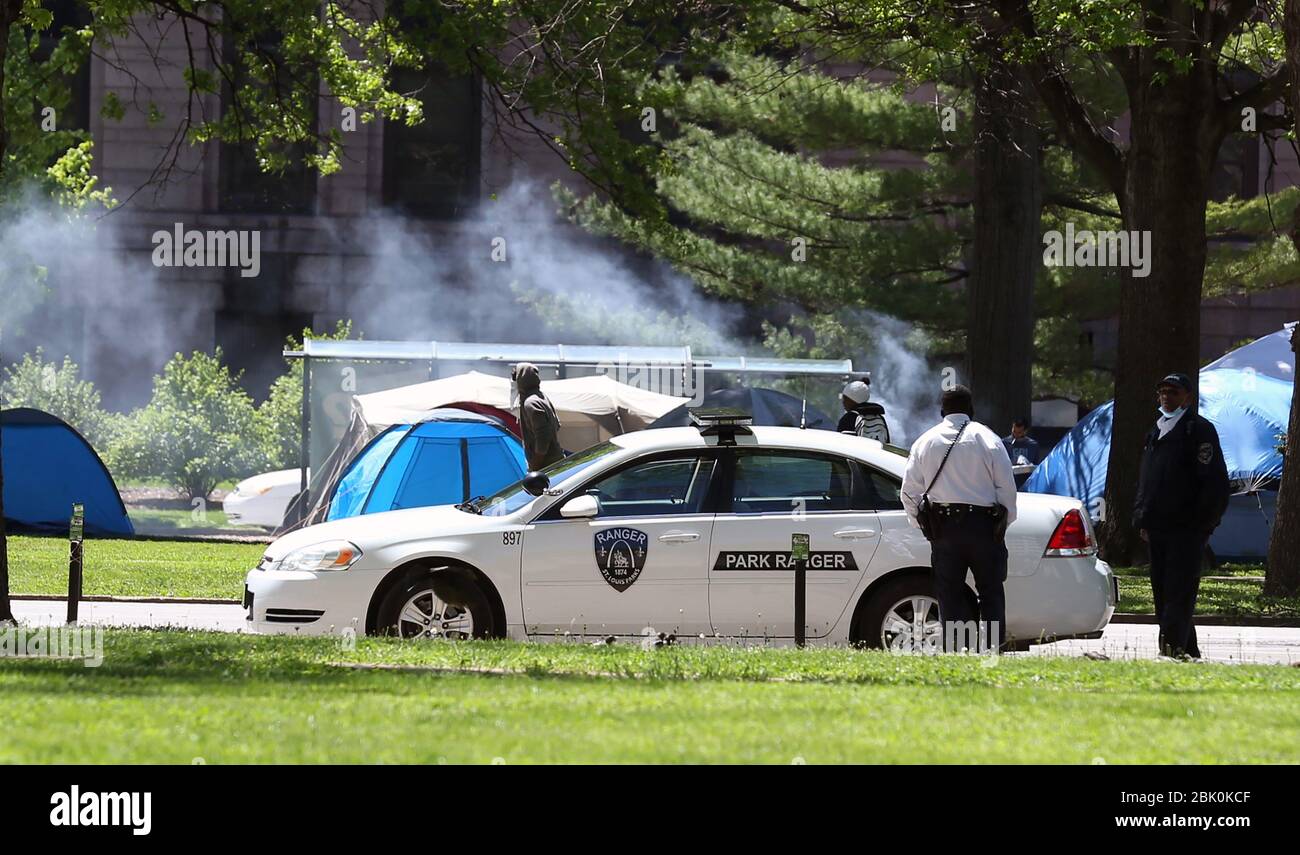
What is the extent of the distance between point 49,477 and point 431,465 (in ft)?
20.8

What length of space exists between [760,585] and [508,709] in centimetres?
379

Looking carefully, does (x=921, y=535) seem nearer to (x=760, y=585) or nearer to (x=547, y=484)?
(x=760, y=585)

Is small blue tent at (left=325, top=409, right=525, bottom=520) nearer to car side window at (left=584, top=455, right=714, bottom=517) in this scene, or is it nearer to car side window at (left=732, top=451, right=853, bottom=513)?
car side window at (left=584, top=455, right=714, bottom=517)

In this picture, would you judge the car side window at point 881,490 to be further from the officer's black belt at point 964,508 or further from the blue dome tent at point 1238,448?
the blue dome tent at point 1238,448

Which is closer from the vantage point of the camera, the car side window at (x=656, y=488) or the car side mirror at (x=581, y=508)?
the car side mirror at (x=581, y=508)

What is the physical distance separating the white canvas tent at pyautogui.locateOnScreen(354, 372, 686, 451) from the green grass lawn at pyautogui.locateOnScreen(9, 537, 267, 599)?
8.40ft

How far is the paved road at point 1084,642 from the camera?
1167 cm

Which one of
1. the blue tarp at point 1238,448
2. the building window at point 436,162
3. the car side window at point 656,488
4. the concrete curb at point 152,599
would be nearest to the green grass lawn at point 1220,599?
the blue tarp at point 1238,448

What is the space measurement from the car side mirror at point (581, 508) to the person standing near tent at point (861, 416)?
376cm

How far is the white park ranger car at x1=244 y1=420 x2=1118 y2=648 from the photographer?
402 inches

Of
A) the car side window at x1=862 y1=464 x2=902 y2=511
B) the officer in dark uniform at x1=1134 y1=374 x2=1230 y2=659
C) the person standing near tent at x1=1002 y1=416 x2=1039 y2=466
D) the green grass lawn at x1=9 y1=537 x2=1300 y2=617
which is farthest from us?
the person standing near tent at x1=1002 y1=416 x2=1039 y2=466

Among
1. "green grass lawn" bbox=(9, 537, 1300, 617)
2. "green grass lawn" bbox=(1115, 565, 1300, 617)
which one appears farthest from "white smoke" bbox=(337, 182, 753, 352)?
"green grass lawn" bbox=(1115, 565, 1300, 617)

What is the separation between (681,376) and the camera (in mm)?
24375

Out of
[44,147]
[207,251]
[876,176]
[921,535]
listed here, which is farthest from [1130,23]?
[207,251]
